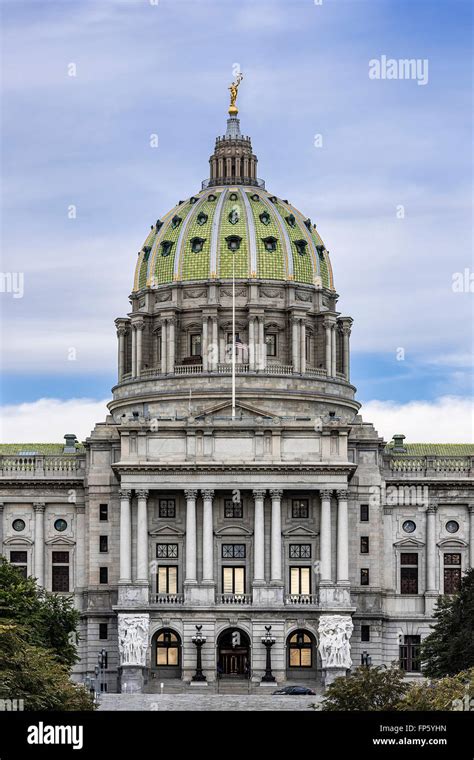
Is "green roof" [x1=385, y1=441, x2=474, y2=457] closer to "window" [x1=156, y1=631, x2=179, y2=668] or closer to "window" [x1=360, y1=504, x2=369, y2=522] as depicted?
"window" [x1=360, y1=504, x2=369, y2=522]

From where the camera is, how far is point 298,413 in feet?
509

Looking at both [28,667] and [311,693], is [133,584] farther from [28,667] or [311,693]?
[28,667]

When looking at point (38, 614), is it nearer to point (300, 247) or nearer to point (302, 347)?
point (302, 347)

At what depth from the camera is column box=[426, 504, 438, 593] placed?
149 m

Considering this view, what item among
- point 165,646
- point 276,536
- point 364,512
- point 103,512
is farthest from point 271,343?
point 165,646

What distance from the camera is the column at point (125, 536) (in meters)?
139

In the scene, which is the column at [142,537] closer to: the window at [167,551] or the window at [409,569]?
the window at [167,551]

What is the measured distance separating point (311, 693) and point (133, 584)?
17310 millimetres

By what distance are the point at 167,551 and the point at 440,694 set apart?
70.5m

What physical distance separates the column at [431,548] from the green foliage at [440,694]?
6967cm

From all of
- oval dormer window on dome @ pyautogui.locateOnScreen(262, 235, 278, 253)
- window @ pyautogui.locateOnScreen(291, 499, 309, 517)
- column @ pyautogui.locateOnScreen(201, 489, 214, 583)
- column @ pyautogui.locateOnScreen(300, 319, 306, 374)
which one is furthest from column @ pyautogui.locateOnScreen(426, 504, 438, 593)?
oval dormer window on dome @ pyautogui.locateOnScreen(262, 235, 278, 253)

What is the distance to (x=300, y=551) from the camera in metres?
141

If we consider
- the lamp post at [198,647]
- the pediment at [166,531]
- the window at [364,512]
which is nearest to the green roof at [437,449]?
the window at [364,512]
